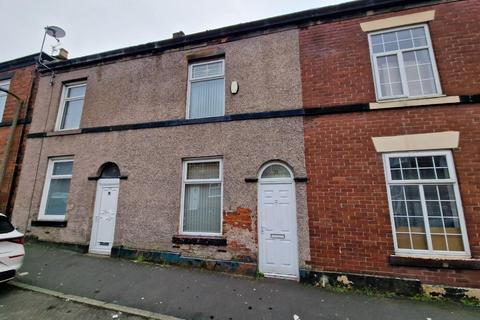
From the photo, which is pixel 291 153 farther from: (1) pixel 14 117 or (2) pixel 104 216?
(1) pixel 14 117

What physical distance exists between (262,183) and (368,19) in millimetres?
4792

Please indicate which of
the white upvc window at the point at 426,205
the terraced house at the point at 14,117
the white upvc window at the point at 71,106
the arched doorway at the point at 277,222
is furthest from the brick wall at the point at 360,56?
the terraced house at the point at 14,117

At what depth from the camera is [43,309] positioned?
3.83 metres

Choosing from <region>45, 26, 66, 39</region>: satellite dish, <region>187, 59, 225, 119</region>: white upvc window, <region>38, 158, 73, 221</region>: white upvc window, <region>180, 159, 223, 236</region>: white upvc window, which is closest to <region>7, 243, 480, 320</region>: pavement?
<region>180, 159, 223, 236</region>: white upvc window

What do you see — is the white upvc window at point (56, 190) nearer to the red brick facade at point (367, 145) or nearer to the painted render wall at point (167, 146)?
the painted render wall at point (167, 146)

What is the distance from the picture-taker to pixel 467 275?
14.0 feet

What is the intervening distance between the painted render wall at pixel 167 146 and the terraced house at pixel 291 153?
0.04m

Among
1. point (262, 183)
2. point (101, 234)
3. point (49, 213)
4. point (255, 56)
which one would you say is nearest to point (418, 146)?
point (262, 183)

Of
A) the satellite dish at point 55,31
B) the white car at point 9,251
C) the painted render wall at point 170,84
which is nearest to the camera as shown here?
the white car at point 9,251

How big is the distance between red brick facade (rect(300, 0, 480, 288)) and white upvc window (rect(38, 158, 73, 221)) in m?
7.28

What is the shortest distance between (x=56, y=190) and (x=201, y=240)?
5254mm

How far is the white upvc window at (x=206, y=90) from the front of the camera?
6688mm

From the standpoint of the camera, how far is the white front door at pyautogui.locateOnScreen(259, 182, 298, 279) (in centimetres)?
520

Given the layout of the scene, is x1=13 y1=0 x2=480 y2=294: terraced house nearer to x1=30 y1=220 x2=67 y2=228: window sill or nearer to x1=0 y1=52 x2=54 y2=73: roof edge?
x1=30 y1=220 x2=67 y2=228: window sill
